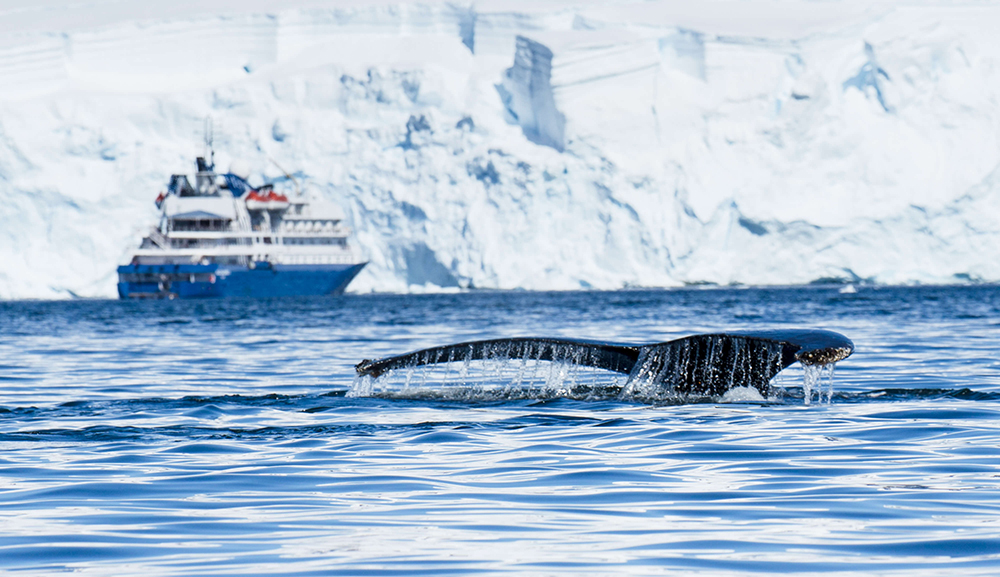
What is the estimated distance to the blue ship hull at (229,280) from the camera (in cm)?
7138

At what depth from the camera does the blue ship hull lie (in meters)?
71.4

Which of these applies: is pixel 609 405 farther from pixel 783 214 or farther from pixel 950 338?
pixel 783 214

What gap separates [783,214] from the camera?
210 ft

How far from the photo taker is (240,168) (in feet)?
238

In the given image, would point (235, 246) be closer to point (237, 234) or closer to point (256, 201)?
point (237, 234)

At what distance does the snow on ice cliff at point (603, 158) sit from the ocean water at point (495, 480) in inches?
1941

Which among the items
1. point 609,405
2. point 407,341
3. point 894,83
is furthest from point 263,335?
point 894,83

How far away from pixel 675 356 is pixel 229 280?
6472 cm

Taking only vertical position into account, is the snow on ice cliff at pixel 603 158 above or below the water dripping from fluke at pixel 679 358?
above

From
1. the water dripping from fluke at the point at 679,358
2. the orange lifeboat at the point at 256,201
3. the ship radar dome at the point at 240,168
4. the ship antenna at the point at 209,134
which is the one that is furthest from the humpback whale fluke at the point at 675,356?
the orange lifeboat at the point at 256,201

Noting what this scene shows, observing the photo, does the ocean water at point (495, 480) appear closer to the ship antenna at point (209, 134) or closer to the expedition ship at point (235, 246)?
the expedition ship at point (235, 246)

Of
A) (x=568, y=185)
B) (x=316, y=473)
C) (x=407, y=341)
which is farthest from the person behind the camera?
(x=568, y=185)

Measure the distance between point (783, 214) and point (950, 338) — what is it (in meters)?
42.5

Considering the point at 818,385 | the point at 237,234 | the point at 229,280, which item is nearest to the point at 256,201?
the point at 237,234
